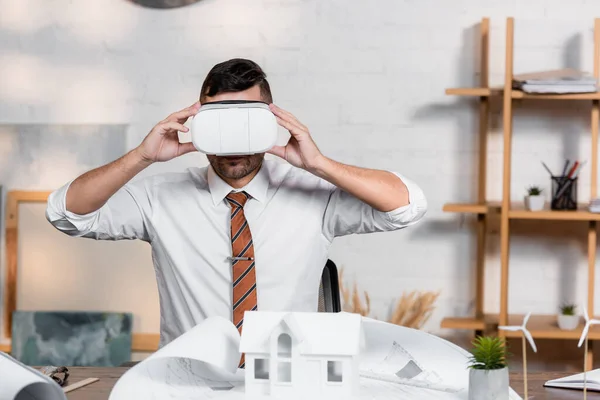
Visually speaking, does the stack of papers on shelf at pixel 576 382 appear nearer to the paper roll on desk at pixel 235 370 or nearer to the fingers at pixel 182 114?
the paper roll on desk at pixel 235 370

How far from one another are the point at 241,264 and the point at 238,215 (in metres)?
0.12

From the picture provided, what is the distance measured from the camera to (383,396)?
1390 millimetres

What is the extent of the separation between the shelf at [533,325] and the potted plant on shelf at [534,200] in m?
0.45

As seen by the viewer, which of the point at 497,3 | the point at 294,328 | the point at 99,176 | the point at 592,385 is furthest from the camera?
the point at 497,3

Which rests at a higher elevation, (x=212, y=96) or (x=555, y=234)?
(x=212, y=96)

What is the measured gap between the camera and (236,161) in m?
2.10

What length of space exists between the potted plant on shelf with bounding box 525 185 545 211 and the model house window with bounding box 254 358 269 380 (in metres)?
2.16

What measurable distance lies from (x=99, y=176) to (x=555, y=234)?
83.4 inches

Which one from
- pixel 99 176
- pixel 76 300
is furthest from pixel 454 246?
pixel 99 176

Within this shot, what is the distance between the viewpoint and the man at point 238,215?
2.09 m

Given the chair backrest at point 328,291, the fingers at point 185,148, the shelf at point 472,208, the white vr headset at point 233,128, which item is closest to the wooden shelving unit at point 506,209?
the shelf at point 472,208

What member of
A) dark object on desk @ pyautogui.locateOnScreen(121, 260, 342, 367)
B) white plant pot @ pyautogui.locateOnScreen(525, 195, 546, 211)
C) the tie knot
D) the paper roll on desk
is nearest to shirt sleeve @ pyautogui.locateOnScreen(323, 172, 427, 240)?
dark object on desk @ pyautogui.locateOnScreen(121, 260, 342, 367)

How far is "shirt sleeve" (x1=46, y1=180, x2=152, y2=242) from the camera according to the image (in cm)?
210

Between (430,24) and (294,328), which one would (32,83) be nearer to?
(430,24)
